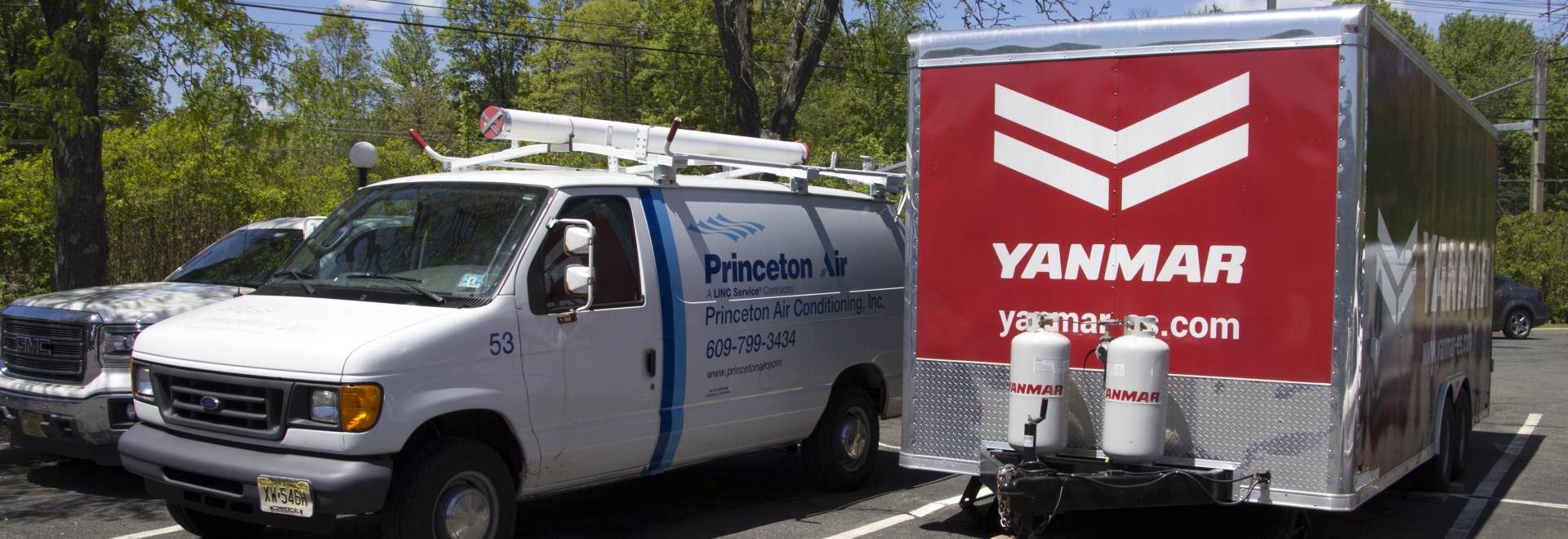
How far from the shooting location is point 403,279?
220 inches

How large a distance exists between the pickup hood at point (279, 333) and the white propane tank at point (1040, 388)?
277cm

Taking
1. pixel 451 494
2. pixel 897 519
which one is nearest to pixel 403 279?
pixel 451 494

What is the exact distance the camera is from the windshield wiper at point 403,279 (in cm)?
539

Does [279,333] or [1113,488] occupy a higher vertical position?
[279,333]

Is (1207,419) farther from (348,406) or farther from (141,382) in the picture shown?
(141,382)

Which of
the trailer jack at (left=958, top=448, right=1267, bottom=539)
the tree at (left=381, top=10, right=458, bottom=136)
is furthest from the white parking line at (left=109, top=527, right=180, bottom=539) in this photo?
the tree at (left=381, top=10, right=458, bottom=136)

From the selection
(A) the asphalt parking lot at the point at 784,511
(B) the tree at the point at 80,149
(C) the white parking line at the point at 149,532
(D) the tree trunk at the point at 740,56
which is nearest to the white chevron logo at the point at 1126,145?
(A) the asphalt parking lot at the point at 784,511

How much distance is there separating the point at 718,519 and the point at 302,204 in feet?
42.2

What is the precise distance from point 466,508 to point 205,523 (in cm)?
155

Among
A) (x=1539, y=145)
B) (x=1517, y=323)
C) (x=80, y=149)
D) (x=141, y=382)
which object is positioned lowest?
(x=1517, y=323)

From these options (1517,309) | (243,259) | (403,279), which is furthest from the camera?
(1517,309)

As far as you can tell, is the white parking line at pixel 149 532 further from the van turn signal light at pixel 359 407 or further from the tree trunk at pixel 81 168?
the tree trunk at pixel 81 168

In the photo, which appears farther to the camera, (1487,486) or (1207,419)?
(1487,486)

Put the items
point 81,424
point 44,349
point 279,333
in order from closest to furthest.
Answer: point 279,333
point 81,424
point 44,349
